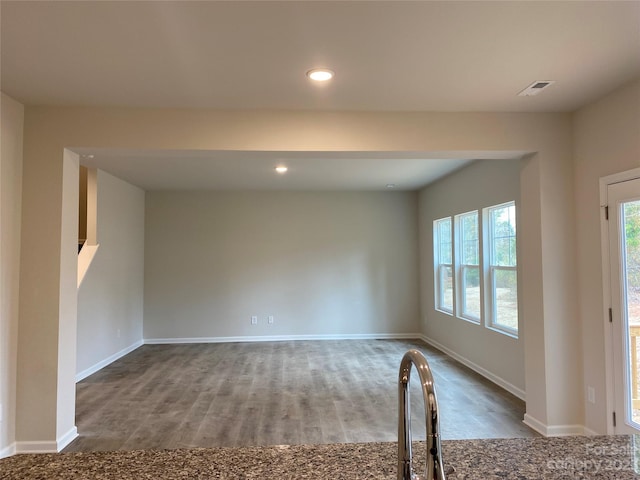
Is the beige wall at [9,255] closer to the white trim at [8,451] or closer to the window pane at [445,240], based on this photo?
the white trim at [8,451]

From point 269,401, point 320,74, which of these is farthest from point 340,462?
point 269,401

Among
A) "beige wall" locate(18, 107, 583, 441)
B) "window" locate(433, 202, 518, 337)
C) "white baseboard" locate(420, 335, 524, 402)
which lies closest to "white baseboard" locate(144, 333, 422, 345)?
"white baseboard" locate(420, 335, 524, 402)

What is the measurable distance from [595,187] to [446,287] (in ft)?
11.5

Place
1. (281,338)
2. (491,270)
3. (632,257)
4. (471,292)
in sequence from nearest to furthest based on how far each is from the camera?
(632,257) < (491,270) < (471,292) < (281,338)

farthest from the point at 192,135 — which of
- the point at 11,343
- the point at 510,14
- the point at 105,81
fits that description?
the point at 510,14

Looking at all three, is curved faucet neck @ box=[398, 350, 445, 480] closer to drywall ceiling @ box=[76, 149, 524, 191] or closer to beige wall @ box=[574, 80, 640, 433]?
beige wall @ box=[574, 80, 640, 433]

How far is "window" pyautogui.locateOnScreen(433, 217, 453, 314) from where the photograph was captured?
6124 mm

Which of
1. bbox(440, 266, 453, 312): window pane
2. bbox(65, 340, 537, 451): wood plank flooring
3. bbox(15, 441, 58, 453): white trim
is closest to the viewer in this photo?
bbox(15, 441, 58, 453): white trim

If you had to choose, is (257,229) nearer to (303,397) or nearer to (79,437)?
(303,397)

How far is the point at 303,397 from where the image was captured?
412 cm

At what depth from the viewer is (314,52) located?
88.0 inches

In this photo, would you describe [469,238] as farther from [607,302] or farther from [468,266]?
[607,302]

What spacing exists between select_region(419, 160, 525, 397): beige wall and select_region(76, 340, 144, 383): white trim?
15.4 feet

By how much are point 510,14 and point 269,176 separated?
4185 mm
